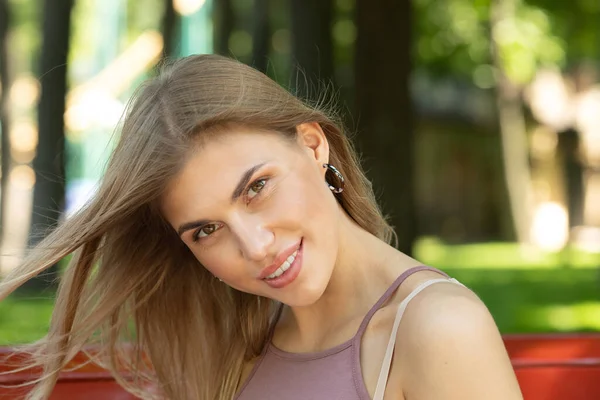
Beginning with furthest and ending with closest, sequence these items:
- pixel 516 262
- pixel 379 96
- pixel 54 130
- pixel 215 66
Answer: pixel 516 262
pixel 54 130
pixel 379 96
pixel 215 66

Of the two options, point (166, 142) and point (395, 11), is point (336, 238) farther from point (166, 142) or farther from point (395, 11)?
point (395, 11)

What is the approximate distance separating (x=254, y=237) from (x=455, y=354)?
59 cm

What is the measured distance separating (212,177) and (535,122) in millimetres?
24798

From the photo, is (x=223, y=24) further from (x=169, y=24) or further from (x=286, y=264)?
(x=286, y=264)

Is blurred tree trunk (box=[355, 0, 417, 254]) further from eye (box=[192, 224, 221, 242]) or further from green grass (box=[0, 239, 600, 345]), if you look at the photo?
eye (box=[192, 224, 221, 242])

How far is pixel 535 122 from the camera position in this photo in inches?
1029

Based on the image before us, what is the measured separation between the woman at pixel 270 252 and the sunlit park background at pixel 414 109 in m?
0.22

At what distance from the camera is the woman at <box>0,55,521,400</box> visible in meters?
2.13

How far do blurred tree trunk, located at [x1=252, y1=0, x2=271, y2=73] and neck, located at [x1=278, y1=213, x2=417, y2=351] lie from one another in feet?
27.3

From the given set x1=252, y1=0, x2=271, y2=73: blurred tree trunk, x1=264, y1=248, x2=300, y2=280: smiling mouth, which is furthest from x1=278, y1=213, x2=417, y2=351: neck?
x1=252, y1=0, x2=271, y2=73: blurred tree trunk

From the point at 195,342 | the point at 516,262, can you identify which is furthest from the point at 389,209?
the point at 516,262

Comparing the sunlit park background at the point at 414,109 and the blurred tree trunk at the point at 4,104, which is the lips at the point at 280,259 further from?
the blurred tree trunk at the point at 4,104

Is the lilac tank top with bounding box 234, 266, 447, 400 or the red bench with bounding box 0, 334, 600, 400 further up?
the lilac tank top with bounding box 234, 266, 447, 400

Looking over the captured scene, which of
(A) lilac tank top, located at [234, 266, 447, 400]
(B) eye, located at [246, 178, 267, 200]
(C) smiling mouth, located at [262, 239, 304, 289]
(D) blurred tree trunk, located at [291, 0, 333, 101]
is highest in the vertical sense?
(B) eye, located at [246, 178, 267, 200]
